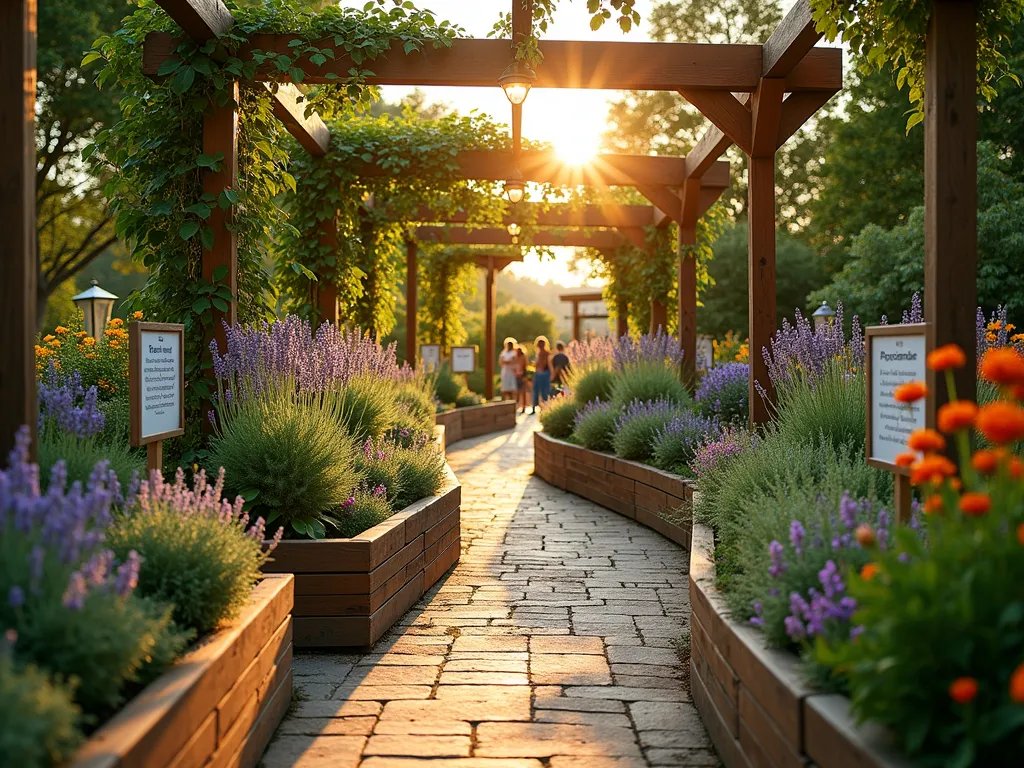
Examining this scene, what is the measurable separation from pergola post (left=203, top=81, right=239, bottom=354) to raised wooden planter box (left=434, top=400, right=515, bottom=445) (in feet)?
23.2

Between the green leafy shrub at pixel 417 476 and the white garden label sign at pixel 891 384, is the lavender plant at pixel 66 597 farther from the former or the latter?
the green leafy shrub at pixel 417 476

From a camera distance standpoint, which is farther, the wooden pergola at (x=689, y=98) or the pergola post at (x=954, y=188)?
the pergola post at (x=954, y=188)

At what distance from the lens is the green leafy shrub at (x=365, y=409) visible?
5.84 meters

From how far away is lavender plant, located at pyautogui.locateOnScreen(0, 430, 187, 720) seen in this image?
1833 mm

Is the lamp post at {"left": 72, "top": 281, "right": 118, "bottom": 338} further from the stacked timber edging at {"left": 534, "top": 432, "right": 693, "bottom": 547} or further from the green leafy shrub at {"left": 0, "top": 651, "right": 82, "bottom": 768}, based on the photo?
the green leafy shrub at {"left": 0, "top": 651, "right": 82, "bottom": 768}

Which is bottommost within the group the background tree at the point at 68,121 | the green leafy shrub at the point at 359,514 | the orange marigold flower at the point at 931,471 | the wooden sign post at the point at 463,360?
the green leafy shrub at the point at 359,514

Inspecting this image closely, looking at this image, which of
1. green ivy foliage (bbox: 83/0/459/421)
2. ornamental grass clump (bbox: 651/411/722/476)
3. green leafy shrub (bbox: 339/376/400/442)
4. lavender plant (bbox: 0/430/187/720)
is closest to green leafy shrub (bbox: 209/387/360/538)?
green ivy foliage (bbox: 83/0/459/421)

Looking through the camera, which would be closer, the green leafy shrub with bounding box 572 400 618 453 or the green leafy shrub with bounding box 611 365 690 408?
the green leafy shrub with bounding box 572 400 618 453

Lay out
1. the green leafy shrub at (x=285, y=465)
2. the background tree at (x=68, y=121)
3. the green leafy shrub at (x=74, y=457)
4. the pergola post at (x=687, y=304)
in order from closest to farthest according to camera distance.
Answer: the green leafy shrub at (x=74, y=457)
the green leafy shrub at (x=285, y=465)
the pergola post at (x=687, y=304)
the background tree at (x=68, y=121)

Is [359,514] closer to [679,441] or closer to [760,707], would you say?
[760,707]

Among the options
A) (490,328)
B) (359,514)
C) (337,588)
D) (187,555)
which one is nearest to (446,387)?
(490,328)

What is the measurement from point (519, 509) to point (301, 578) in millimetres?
3865

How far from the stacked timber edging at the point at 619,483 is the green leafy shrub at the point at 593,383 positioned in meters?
0.59

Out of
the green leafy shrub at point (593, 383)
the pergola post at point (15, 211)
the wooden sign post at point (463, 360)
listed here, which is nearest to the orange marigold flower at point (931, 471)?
the pergola post at point (15, 211)
